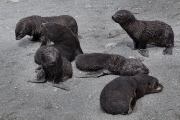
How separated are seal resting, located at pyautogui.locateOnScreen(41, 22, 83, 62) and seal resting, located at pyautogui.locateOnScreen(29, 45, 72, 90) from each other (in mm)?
631

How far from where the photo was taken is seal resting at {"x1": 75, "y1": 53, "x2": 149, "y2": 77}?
6.70 meters

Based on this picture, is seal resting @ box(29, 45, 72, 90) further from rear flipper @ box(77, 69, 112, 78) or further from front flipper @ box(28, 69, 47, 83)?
rear flipper @ box(77, 69, 112, 78)

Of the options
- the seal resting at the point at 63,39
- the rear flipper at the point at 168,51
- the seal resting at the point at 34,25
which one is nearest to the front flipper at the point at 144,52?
the rear flipper at the point at 168,51

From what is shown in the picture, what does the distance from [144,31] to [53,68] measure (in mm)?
2404

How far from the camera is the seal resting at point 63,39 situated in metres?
7.48

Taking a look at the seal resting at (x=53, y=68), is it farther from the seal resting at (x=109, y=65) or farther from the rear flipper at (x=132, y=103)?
the rear flipper at (x=132, y=103)

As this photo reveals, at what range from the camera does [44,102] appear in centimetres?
591

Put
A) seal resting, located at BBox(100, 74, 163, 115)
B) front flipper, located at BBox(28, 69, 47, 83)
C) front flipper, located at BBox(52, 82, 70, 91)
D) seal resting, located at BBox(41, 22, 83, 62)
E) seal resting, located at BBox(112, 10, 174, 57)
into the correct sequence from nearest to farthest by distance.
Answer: seal resting, located at BBox(100, 74, 163, 115) < front flipper, located at BBox(52, 82, 70, 91) < front flipper, located at BBox(28, 69, 47, 83) < seal resting, located at BBox(41, 22, 83, 62) < seal resting, located at BBox(112, 10, 174, 57)

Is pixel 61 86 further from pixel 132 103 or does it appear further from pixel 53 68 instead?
pixel 132 103

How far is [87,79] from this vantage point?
6.56 metres

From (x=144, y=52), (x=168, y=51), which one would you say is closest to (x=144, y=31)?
(x=144, y=52)

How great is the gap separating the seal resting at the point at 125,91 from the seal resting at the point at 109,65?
0.55 m

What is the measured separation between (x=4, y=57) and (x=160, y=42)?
3.38 meters

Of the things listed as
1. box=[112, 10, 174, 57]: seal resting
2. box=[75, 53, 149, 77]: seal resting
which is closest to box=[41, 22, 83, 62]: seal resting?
box=[75, 53, 149, 77]: seal resting
